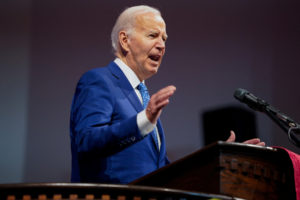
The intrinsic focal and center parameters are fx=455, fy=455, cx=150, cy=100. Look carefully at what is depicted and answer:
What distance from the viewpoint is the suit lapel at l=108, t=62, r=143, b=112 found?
1876 millimetres

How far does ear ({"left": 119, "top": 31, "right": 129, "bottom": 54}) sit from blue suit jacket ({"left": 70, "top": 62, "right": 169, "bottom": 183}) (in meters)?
0.20

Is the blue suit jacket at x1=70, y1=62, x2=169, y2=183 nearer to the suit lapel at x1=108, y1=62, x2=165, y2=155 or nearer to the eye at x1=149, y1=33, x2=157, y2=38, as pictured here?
the suit lapel at x1=108, y1=62, x2=165, y2=155

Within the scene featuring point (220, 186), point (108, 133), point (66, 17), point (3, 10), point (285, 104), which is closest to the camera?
point (220, 186)

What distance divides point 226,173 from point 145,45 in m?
0.95

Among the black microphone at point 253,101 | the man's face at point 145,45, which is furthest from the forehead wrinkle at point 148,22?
the black microphone at point 253,101

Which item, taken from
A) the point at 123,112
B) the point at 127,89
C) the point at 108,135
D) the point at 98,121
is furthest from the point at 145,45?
the point at 108,135

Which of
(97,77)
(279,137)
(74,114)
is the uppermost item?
(97,77)

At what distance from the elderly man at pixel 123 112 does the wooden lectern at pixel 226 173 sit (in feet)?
0.76

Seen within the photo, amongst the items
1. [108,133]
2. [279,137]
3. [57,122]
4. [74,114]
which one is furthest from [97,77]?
[279,137]

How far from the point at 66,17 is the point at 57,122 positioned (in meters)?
0.86

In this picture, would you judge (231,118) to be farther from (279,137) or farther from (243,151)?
(243,151)

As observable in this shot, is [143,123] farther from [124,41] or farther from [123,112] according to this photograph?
[124,41]

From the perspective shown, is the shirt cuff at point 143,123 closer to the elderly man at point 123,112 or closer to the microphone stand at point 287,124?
the elderly man at point 123,112

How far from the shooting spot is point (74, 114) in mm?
1791
